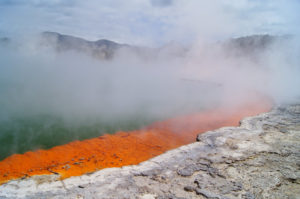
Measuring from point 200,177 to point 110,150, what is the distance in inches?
78.0

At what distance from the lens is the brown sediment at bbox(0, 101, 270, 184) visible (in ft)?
10.2

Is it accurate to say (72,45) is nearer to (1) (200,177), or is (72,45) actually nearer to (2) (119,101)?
(2) (119,101)

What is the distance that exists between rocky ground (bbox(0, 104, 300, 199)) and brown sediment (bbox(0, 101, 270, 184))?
0.53 metres

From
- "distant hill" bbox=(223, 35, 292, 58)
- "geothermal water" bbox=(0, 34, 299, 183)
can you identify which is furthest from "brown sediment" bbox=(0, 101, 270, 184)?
"distant hill" bbox=(223, 35, 292, 58)

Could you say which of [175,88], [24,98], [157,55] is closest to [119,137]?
[24,98]

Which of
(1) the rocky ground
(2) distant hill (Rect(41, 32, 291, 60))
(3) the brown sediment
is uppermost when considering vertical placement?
(2) distant hill (Rect(41, 32, 291, 60))

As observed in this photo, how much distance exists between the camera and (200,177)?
226cm

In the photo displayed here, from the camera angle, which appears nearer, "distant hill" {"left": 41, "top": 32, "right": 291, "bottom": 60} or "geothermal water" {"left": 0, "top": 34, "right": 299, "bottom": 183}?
"geothermal water" {"left": 0, "top": 34, "right": 299, "bottom": 183}

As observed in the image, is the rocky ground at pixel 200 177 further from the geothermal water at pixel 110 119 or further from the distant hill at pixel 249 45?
the distant hill at pixel 249 45

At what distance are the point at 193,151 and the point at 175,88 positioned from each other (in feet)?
24.7

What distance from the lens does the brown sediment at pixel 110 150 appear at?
312cm

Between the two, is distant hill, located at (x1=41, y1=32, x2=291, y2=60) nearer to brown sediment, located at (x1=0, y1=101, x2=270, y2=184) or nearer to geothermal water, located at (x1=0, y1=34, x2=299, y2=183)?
geothermal water, located at (x1=0, y1=34, x2=299, y2=183)

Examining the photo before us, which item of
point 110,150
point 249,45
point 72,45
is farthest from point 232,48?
point 72,45

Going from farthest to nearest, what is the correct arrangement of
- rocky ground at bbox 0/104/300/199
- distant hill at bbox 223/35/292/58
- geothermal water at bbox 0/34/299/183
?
distant hill at bbox 223/35/292/58 → geothermal water at bbox 0/34/299/183 → rocky ground at bbox 0/104/300/199
